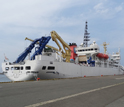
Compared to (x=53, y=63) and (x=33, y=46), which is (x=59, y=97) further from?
(x=33, y=46)

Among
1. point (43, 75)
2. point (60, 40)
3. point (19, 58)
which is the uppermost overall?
point (60, 40)

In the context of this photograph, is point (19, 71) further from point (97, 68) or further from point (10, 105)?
point (97, 68)

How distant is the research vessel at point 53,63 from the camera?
26697 mm

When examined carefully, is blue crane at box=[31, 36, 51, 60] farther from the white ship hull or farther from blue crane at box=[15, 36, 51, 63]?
the white ship hull

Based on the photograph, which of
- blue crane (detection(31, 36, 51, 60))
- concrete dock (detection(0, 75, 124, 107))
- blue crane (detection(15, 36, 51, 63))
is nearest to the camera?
concrete dock (detection(0, 75, 124, 107))

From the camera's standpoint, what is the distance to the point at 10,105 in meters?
6.03

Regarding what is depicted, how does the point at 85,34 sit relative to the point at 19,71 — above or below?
above

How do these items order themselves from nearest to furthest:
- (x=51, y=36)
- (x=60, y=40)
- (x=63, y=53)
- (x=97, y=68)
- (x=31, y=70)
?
1. (x=31, y=70)
2. (x=51, y=36)
3. (x=60, y=40)
4. (x=63, y=53)
5. (x=97, y=68)

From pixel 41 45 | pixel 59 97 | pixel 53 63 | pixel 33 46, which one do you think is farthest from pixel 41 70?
pixel 59 97

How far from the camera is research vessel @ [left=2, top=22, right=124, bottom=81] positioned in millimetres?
26697

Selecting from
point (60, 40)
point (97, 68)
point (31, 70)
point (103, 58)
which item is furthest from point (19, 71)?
point (103, 58)

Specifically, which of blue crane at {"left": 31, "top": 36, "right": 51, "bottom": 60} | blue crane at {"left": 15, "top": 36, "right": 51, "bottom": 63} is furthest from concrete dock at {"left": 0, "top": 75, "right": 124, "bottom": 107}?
blue crane at {"left": 15, "top": 36, "right": 51, "bottom": 63}

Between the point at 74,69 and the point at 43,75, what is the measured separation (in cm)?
1132

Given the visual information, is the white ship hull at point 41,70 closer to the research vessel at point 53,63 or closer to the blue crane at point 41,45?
the research vessel at point 53,63
